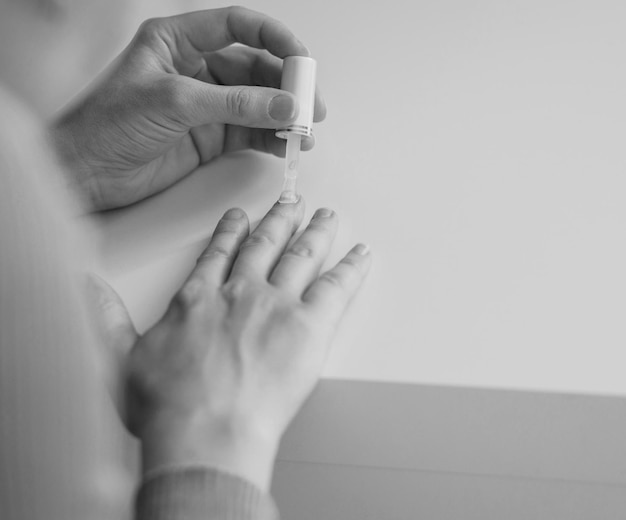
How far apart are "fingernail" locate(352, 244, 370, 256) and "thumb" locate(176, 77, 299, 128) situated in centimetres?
11

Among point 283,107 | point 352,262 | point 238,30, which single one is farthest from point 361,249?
point 238,30

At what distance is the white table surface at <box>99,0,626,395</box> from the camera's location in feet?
1.36

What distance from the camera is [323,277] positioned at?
1.44 feet

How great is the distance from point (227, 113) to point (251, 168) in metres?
0.07

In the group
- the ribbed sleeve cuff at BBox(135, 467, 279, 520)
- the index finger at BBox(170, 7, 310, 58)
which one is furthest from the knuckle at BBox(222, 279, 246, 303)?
the index finger at BBox(170, 7, 310, 58)

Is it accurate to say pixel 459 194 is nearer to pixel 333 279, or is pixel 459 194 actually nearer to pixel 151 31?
pixel 333 279

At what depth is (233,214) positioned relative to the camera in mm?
491

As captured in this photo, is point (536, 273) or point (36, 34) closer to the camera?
point (536, 273)

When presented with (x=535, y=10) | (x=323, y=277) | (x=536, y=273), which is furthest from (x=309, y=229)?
(x=535, y=10)

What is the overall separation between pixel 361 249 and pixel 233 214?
10 cm

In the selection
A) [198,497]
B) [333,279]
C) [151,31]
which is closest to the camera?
[198,497]

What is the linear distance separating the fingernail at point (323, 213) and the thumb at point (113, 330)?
15 cm

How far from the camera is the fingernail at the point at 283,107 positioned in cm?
50

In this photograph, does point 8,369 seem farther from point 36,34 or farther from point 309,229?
point 36,34
